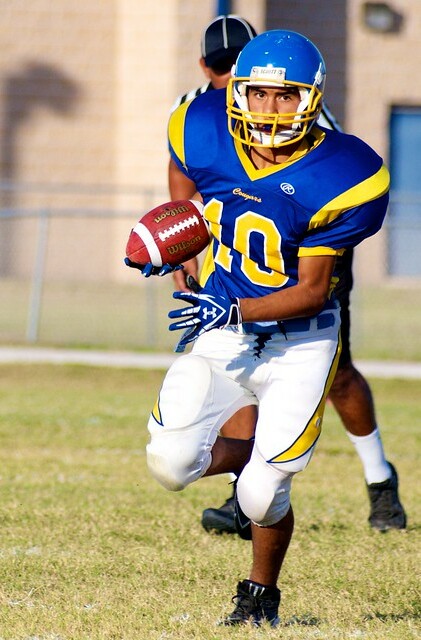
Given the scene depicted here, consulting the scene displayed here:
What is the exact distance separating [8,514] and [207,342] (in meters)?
1.67

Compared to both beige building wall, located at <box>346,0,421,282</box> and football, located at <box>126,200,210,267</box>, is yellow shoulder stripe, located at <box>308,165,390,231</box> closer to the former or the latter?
football, located at <box>126,200,210,267</box>

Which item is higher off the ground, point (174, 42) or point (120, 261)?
point (174, 42)

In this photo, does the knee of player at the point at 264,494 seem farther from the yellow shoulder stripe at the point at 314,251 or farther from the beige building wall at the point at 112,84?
the beige building wall at the point at 112,84

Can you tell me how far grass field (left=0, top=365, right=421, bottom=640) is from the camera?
3729 millimetres

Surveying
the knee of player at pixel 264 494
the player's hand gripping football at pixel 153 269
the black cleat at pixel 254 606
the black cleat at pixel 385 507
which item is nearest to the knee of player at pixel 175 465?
the knee of player at pixel 264 494

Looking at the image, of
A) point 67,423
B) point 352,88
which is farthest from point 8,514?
point 352,88

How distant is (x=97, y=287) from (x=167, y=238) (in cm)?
1288

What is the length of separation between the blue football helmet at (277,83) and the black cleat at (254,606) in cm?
134

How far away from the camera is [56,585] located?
4148 millimetres

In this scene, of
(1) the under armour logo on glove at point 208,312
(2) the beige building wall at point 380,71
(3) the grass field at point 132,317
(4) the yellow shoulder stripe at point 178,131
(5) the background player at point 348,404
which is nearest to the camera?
(1) the under armour logo on glove at point 208,312

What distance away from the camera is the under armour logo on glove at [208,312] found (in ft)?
12.0

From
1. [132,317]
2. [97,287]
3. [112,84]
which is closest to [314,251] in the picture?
[132,317]

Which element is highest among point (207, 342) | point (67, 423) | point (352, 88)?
point (352, 88)

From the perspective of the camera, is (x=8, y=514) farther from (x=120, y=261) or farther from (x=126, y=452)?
(x=120, y=261)
